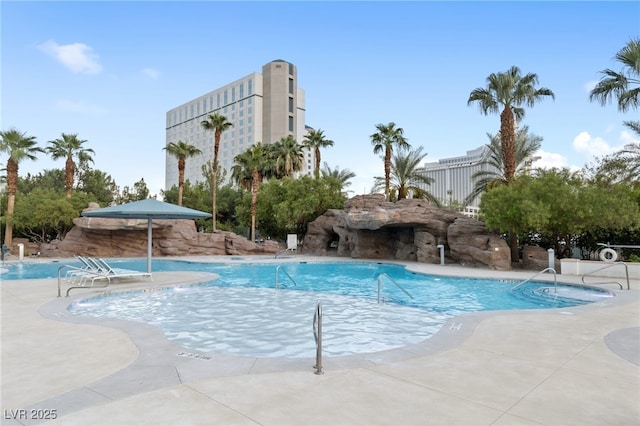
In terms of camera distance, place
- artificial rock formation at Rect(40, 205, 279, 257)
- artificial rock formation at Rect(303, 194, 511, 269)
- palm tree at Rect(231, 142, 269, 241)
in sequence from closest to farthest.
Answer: artificial rock formation at Rect(303, 194, 511, 269) → artificial rock formation at Rect(40, 205, 279, 257) → palm tree at Rect(231, 142, 269, 241)

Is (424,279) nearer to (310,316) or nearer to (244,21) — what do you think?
(310,316)

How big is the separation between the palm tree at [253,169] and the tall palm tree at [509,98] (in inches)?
756

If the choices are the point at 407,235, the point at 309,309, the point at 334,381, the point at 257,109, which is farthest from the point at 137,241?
the point at 257,109

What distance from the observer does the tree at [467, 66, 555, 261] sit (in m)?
21.3

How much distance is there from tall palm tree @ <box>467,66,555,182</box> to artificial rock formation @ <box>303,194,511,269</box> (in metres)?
4.30

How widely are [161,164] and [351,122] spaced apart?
82384 mm

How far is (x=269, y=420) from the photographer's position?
10.4 ft

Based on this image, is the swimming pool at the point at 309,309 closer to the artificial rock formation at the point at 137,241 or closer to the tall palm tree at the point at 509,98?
the tall palm tree at the point at 509,98

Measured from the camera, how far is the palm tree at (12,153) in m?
28.0

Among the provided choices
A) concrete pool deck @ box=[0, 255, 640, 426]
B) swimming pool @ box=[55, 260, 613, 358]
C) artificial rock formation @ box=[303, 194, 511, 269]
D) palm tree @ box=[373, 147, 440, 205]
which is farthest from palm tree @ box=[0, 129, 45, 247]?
palm tree @ box=[373, 147, 440, 205]

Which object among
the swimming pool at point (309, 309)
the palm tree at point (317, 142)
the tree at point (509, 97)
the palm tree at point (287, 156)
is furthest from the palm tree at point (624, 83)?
the palm tree at point (287, 156)

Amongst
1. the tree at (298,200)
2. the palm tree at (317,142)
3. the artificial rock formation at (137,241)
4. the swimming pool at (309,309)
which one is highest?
the palm tree at (317,142)

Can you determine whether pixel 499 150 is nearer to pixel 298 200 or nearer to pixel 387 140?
pixel 387 140

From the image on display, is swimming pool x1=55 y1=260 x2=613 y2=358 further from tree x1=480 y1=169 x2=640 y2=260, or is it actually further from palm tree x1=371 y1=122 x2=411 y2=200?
palm tree x1=371 y1=122 x2=411 y2=200
